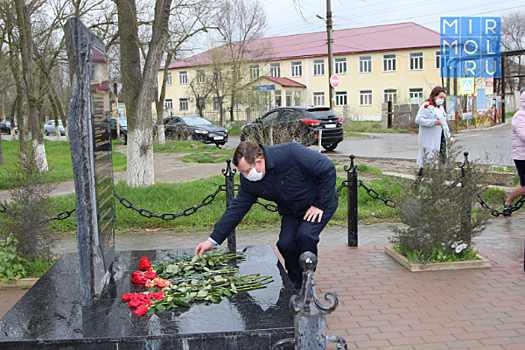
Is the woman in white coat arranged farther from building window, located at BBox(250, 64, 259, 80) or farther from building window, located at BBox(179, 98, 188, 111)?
building window, located at BBox(179, 98, 188, 111)

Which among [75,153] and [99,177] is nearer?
[75,153]

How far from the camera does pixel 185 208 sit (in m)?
7.66

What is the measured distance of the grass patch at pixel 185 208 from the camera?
731cm

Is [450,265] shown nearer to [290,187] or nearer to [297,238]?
[297,238]

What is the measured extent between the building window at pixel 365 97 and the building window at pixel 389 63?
258 centimetres

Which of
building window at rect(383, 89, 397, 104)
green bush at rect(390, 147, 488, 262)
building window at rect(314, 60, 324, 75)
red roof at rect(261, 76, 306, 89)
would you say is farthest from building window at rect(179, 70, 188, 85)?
green bush at rect(390, 147, 488, 262)

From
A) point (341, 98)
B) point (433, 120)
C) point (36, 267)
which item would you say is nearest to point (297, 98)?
point (341, 98)

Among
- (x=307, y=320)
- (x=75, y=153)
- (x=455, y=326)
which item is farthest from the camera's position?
(x=455, y=326)

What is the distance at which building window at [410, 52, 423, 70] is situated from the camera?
40.5 m

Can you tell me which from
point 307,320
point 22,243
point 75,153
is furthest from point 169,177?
point 307,320

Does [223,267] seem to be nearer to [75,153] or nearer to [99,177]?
[99,177]

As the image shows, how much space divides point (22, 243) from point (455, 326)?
4.33 m

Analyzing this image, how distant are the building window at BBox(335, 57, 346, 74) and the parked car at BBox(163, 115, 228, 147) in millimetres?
23925

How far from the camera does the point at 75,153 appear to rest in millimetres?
3365
